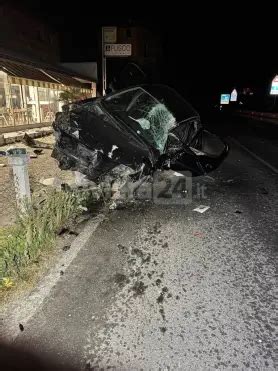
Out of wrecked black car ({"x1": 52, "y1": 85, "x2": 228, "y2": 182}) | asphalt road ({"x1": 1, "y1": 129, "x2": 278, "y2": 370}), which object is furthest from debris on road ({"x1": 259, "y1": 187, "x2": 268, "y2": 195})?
asphalt road ({"x1": 1, "y1": 129, "x2": 278, "y2": 370})

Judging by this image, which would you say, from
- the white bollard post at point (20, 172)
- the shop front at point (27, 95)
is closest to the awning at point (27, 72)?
the shop front at point (27, 95)

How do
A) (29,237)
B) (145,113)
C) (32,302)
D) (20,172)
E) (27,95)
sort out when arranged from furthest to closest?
1. (27,95)
2. (145,113)
3. (20,172)
4. (29,237)
5. (32,302)

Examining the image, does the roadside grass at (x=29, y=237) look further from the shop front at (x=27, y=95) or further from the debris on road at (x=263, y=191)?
the shop front at (x=27, y=95)

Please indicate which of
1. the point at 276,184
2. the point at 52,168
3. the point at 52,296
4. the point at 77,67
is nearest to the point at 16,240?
the point at 52,296

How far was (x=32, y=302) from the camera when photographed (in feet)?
8.00

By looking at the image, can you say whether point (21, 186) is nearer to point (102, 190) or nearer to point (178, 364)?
point (102, 190)

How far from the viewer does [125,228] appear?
3.96 metres

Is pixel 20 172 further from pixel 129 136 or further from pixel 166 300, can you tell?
pixel 166 300

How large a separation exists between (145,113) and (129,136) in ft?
2.32

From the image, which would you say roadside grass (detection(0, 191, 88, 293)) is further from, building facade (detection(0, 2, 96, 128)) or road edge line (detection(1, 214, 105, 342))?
building facade (detection(0, 2, 96, 128))

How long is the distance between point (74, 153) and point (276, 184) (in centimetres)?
455

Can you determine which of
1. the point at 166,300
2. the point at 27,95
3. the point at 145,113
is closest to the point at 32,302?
the point at 166,300

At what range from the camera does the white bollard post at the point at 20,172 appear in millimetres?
3584

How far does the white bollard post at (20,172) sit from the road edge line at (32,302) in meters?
0.96
